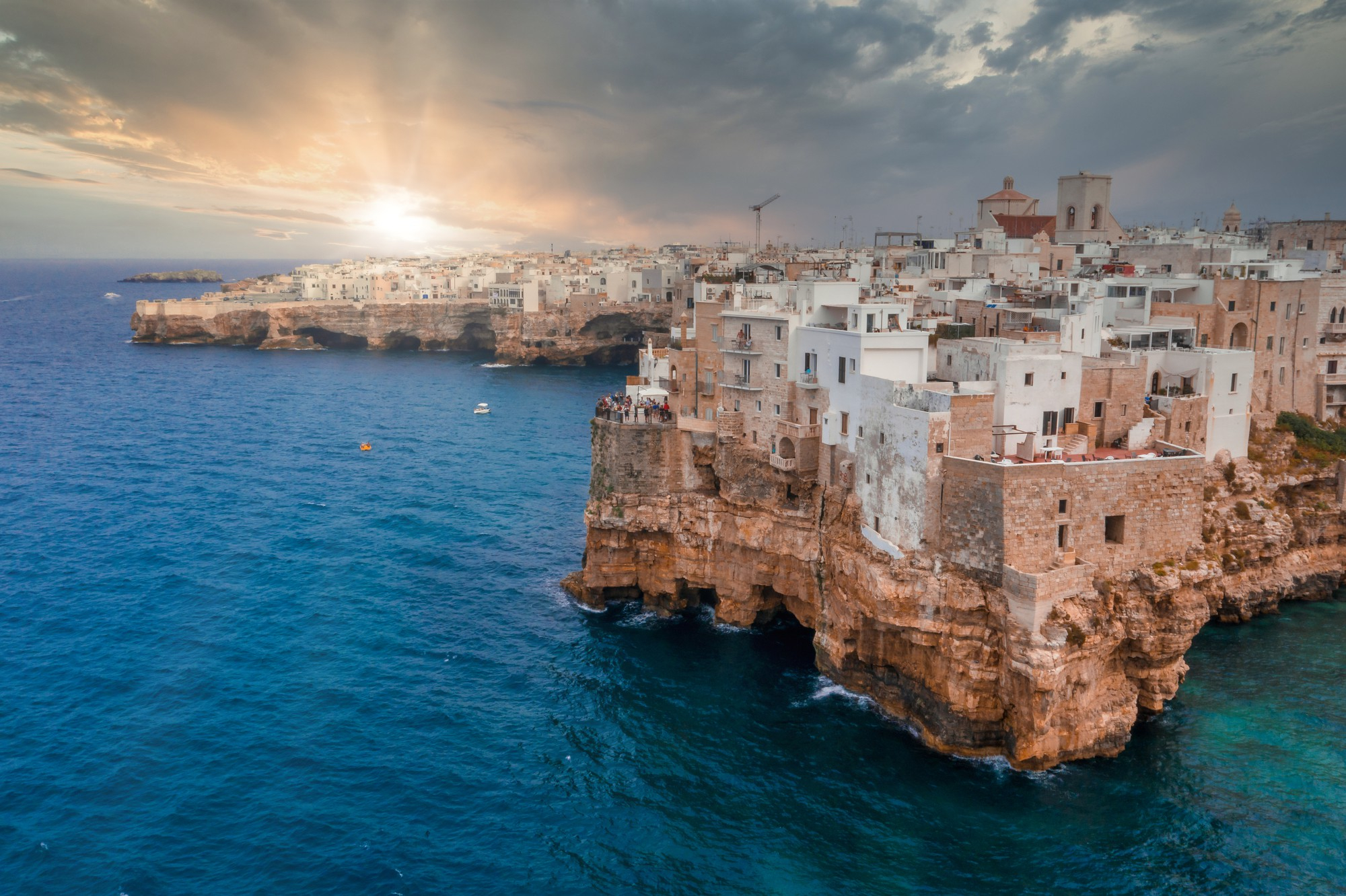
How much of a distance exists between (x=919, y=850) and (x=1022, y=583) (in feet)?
30.3

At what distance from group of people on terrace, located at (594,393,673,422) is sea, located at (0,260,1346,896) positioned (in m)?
9.91

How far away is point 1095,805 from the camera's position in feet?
95.3

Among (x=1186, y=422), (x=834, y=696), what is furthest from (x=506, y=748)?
(x=1186, y=422)

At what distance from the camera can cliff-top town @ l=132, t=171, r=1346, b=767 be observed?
102 ft

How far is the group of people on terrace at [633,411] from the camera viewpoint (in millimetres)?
45531

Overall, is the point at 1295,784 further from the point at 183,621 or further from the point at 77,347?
the point at 77,347

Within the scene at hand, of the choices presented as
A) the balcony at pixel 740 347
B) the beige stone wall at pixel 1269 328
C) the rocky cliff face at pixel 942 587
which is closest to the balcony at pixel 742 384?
the balcony at pixel 740 347

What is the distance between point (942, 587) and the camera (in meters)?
31.8

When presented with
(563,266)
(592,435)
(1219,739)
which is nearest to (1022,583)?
(1219,739)

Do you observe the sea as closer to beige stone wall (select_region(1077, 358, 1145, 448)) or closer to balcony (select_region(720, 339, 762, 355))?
beige stone wall (select_region(1077, 358, 1145, 448))

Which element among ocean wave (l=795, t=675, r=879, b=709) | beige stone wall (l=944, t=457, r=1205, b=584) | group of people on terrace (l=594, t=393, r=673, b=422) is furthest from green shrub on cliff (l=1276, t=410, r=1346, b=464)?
group of people on terrace (l=594, t=393, r=673, b=422)

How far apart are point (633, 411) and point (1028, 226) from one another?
1848 inches

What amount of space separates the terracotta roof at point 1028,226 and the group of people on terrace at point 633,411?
138 ft

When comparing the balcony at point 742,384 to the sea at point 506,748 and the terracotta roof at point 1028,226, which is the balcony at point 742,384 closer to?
the sea at point 506,748
